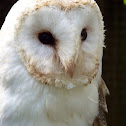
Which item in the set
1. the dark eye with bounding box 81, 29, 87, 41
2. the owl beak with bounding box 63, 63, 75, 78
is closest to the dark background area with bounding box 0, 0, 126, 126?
the dark eye with bounding box 81, 29, 87, 41

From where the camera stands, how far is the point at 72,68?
52.1 inches

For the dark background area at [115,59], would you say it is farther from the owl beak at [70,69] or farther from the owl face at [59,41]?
the owl beak at [70,69]

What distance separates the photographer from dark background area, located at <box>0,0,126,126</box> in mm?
3211

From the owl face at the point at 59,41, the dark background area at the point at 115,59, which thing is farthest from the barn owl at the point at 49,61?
the dark background area at the point at 115,59

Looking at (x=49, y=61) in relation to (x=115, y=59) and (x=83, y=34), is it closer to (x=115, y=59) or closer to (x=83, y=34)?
(x=83, y=34)

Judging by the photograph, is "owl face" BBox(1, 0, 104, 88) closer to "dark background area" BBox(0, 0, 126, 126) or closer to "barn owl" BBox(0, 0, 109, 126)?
"barn owl" BBox(0, 0, 109, 126)

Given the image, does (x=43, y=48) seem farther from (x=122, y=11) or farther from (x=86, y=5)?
(x=122, y=11)

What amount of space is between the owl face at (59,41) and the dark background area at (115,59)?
5.64 ft

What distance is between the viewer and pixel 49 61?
4.48 feet

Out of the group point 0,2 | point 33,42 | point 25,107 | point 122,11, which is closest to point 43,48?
point 33,42

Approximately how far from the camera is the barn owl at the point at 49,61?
4.32 feet

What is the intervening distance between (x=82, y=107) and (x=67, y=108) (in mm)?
75

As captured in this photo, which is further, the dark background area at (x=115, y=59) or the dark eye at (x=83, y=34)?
the dark background area at (x=115, y=59)

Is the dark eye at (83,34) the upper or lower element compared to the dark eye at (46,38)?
lower
